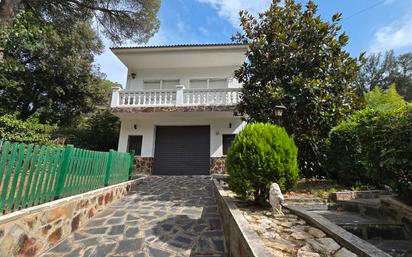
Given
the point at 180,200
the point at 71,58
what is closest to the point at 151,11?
the point at 71,58

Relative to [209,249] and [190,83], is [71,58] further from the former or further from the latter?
[209,249]

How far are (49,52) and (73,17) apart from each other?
424 centimetres

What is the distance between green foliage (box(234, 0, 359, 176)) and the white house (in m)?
2.34

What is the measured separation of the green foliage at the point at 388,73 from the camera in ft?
82.4

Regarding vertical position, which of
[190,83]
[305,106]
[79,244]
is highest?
[190,83]

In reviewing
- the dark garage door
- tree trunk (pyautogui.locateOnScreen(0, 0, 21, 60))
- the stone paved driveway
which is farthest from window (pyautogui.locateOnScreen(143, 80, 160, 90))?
the stone paved driveway

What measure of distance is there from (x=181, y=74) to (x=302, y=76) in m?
7.27

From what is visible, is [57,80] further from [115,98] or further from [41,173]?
[41,173]

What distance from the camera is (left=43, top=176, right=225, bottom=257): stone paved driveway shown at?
10.6 feet

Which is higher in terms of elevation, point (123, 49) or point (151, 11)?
point (151, 11)

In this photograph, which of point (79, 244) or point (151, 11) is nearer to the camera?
point (79, 244)

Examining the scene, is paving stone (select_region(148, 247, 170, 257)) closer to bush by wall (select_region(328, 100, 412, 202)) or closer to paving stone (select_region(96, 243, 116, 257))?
paving stone (select_region(96, 243, 116, 257))

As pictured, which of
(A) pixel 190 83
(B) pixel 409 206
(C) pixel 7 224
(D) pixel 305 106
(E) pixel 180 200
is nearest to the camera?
(C) pixel 7 224

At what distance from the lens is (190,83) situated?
1198 centimetres
